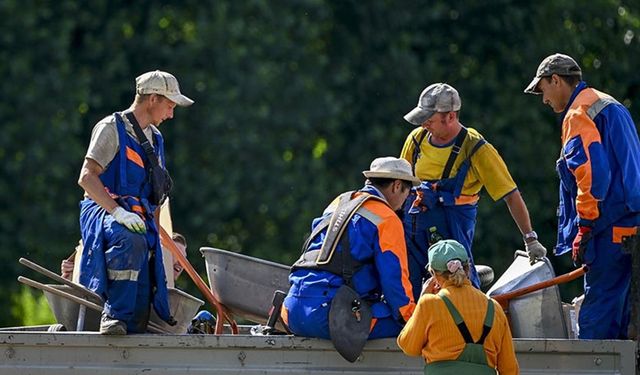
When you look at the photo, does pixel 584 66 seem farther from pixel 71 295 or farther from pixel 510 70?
pixel 71 295

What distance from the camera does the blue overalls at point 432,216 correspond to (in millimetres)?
8695

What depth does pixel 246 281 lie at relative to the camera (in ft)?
27.5

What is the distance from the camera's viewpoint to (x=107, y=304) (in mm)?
7988

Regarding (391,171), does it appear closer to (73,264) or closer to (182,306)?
(182,306)

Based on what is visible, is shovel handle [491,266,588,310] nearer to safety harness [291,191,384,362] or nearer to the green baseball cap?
safety harness [291,191,384,362]

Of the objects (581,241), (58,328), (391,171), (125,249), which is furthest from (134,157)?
(581,241)

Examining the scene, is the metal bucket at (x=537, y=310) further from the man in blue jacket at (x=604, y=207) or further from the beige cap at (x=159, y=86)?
the beige cap at (x=159, y=86)

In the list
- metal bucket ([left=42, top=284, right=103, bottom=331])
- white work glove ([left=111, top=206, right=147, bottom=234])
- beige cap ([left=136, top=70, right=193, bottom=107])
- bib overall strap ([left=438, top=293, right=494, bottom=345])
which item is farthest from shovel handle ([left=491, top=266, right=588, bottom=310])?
metal bucket ([left=42, top=284, right=103, bottom=331])

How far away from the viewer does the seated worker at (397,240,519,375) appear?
702 centimetres

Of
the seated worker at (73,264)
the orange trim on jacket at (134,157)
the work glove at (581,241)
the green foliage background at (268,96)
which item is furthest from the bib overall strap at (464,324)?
the green foliage background at (268,96)

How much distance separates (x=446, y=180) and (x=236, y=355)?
173 centimetres

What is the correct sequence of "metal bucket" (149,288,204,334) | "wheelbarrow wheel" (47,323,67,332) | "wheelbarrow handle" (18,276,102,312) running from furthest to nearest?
"metal bucket" (149,288,204,334)
"wheelbarrow wheel" (47,323,67,332)
"wheelbarrow handle" (18,276,102,312)

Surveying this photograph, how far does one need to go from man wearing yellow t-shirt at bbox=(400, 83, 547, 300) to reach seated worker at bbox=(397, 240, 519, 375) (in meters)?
1.49

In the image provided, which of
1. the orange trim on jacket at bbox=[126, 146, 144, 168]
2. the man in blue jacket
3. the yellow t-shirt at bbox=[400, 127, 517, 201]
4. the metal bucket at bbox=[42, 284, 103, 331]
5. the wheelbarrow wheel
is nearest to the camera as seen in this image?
the man in blue jacket
